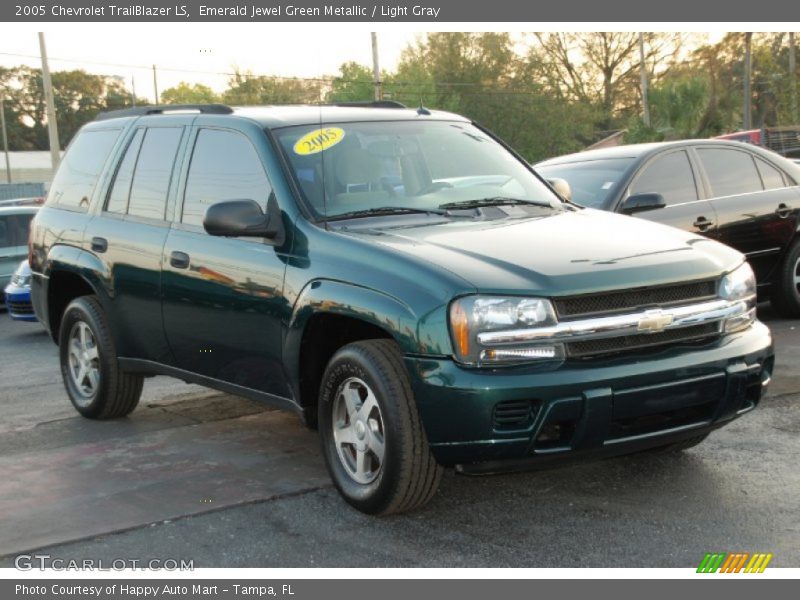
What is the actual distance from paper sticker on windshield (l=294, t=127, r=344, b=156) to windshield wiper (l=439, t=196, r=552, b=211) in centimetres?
65

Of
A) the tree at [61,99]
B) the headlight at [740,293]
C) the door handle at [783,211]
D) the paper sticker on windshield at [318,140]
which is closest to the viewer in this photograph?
the headlight at [740,293]

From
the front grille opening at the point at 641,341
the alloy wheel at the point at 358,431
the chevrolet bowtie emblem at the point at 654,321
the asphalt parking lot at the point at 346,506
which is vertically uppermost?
the chevrolet bowtie emblem at the point at 654,321

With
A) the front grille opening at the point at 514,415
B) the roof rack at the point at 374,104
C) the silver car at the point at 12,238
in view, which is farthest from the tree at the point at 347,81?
the silver car at the point at 12,238

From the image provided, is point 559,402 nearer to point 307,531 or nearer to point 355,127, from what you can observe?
point 307,531

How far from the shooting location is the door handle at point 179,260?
5969 mm

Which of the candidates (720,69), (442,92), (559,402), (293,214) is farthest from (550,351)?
(720,69)

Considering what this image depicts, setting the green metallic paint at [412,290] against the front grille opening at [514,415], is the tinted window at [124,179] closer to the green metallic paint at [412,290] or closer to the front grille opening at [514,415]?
the green metallic paint at [412,290]

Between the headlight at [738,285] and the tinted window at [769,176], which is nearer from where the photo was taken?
the headlight at [738,285]

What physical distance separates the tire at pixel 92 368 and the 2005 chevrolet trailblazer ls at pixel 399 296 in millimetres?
18

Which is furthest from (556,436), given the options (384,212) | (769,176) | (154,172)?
(769,176)

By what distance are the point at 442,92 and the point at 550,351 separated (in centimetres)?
5370

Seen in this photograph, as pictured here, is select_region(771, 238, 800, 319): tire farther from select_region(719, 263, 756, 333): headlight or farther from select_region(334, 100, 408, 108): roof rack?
select_region(719, 263, 756, 333): headlight

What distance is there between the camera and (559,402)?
171 inches

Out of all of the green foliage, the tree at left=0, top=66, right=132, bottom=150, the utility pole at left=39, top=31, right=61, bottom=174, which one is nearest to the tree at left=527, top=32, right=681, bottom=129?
the green foliage
